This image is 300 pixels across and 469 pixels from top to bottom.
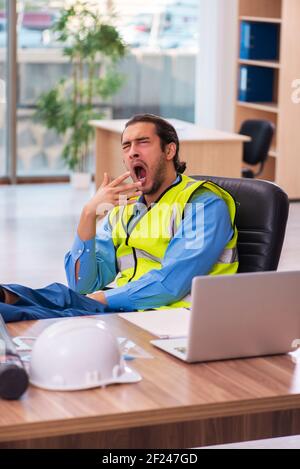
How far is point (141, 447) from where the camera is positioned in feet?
6.72

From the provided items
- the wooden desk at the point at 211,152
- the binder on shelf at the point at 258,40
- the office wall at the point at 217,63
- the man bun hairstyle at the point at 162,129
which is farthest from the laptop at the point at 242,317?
the office wall at the point at 217,63

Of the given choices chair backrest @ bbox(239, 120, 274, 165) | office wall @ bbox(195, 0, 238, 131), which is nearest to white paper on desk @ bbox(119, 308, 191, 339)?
chair backrest @ bbox(239, 120, 274, 165)

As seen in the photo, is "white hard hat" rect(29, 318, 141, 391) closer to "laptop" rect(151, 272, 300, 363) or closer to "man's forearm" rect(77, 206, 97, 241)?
"laptop" rect(151, 272, 300, 363)

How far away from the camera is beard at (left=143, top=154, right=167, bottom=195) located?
10.9 feet

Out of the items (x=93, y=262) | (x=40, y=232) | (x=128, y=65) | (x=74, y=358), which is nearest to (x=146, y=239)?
(x=93, y=262)

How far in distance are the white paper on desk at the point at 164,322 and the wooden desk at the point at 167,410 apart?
24 cm

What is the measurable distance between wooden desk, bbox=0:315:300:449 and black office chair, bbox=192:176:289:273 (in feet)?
3.51

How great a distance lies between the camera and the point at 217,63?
960 cm

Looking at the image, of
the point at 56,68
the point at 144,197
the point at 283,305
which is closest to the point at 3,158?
the point at 56,68

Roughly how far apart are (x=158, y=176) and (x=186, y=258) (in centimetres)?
39

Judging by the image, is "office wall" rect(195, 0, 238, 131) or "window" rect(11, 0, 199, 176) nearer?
"office wall" rect(195, 0, 238, 131)

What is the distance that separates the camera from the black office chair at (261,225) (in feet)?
11.0

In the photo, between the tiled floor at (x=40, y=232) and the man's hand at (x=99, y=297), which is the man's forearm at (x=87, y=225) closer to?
the man's hand at (x=99, y=297)

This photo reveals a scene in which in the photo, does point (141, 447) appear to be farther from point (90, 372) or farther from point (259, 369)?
point (259, 369)
